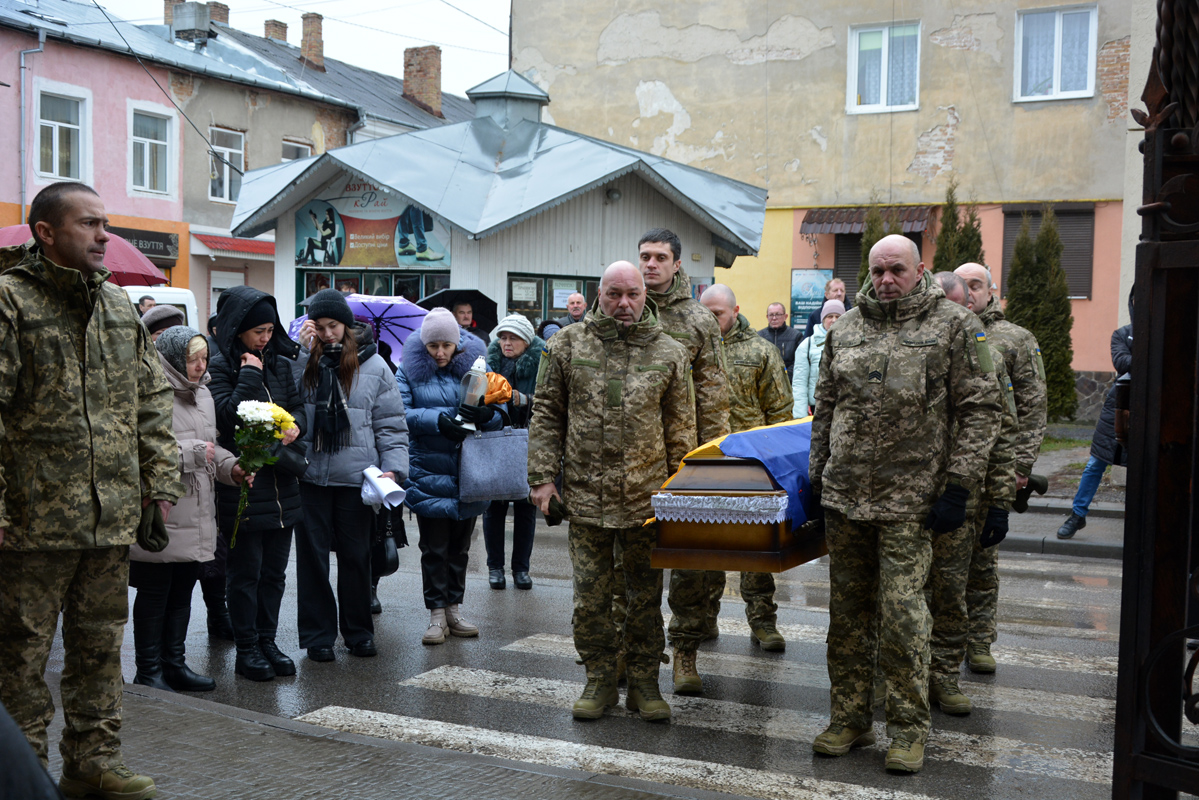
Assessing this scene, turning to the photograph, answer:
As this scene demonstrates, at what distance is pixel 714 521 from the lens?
5.52 m

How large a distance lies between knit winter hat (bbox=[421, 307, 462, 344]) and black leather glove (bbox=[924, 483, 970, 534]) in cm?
347

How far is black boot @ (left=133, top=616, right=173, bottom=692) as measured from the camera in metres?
6.24

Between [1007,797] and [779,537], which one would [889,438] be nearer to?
[779,537]

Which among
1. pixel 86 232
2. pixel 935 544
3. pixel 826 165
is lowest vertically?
pixel 935 544

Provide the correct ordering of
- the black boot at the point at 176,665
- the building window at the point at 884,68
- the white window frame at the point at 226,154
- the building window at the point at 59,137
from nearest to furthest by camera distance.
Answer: the black boot at the point at 176,665
the building window at the point at 884,68
the building window at the point at 59,137
the white window frame at the point at 226,154

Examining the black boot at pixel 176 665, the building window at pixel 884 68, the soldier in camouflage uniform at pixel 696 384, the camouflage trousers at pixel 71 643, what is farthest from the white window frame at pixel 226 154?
the camouflage trousers at pixel 71 643

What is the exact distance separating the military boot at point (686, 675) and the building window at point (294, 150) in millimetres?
29612

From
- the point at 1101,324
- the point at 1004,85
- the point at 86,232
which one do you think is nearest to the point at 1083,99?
the point at 1004,85

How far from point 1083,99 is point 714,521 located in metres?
19.5

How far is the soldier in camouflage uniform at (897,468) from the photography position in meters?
5.15

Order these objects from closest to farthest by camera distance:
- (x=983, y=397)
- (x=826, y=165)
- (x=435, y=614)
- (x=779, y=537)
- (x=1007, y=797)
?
(x=1007, y=797)
(x=983, y=397)
(x=779, y=537)
(x=435, y=614)
(x=826, y=165)

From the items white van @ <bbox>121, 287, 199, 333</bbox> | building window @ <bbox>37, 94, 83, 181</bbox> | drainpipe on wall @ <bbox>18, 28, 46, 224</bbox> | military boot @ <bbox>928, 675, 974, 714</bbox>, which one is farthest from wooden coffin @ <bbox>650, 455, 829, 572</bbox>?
building window @ <bbox>37, 94, 83, 181</bbox>

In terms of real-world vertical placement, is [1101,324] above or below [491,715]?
above

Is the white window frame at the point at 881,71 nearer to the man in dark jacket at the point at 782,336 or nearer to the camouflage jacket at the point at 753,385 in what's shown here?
the man in dark jacket at the point at 782,336
